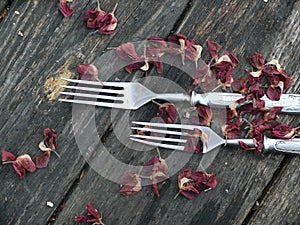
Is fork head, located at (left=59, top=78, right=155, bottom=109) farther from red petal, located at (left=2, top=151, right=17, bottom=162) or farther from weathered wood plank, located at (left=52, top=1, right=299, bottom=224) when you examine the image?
red petal, located at (left=2, top=151, right=17, bottom=162)

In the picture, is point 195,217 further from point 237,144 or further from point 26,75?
point 26,75

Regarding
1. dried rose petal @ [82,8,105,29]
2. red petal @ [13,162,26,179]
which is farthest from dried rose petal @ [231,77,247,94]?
red petal @ [13,162,26,179]

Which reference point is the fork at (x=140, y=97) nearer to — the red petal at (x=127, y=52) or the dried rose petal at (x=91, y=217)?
the red petal at (x=127, y=52)

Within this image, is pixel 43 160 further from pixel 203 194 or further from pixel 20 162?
Answer: pixel 203 194

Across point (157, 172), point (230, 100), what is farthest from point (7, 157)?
point (230, 100)

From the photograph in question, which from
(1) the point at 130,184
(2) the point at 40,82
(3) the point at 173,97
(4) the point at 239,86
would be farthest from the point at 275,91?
(2) the point at 40,82

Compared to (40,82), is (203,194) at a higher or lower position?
lower

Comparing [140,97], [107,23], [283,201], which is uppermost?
[107,23]
